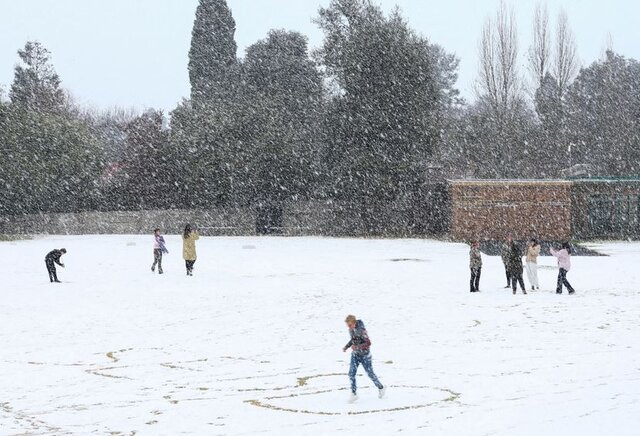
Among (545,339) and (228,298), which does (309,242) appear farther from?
(545,339)

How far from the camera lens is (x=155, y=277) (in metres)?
31.9

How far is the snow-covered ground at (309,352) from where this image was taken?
1213cm

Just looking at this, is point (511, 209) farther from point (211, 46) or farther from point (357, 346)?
point (357, 346)

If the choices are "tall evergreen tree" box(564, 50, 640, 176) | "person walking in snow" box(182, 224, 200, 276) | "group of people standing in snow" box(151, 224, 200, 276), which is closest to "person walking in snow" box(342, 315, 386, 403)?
"group of people standing in snow" box(151, 224, 200, 276)

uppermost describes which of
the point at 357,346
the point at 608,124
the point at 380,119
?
the point at 608,124

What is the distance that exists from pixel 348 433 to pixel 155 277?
21.4 meters

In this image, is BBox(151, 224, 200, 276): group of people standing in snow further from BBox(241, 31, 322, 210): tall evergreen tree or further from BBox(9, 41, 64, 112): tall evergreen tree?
BBox(9, 41, 64, 112): tall evergreen tree

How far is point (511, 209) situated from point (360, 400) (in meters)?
39.6

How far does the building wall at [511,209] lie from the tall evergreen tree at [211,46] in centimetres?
3108

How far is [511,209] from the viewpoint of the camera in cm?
5156

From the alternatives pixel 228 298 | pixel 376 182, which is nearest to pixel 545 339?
pixel 228 298

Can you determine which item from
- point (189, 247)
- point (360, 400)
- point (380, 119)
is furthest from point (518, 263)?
point (380, 119)

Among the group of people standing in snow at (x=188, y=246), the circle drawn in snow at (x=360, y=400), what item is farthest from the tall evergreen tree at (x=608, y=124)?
the circle drawn in snow at (x=360, y=400)

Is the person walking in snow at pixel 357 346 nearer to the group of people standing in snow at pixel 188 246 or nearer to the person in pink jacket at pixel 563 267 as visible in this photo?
the person in pink jacket at pixel 563 267
